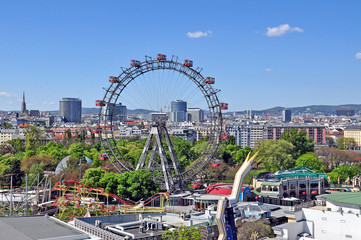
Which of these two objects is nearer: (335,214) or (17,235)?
(17,235)

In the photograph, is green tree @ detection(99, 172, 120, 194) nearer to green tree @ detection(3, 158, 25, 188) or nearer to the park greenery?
the park greenery

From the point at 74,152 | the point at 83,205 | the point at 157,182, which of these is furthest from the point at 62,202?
the point at 74,152

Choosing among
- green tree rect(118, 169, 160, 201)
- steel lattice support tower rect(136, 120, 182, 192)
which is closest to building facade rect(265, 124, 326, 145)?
steel lattice support tower rect(136, 120, 182, 192)

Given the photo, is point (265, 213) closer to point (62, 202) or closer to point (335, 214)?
point (335, 214)

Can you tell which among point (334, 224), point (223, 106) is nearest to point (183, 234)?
point (334, 224)

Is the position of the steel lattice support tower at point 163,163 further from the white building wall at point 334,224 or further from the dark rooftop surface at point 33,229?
the dark rooftop surface at point 33,229
